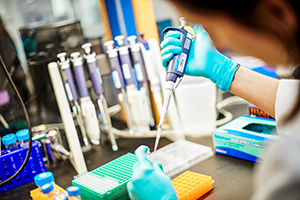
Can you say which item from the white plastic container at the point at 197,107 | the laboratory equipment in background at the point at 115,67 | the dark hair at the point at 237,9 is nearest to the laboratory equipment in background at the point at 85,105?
the laboratory equipment in background at the point at 115,67

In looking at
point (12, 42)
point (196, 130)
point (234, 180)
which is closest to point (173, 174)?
point (234, 180)

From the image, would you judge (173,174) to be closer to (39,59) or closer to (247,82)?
(247,82)

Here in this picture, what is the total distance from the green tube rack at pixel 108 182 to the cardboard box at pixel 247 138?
1.43 feet

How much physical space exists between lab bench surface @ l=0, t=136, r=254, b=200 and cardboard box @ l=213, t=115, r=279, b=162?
0.12 ft

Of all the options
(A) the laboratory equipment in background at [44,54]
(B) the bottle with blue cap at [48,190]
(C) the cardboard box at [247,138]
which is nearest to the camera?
(B) the bottle with blue cap at [48,190]

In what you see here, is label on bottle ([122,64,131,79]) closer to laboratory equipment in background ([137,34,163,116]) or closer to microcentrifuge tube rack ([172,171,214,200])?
laboratory equipment in background ([137,34,163,116])

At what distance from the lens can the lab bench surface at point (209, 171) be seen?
0.93 metres

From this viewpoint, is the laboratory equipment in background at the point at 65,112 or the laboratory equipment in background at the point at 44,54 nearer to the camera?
the laboratory equipment in background at the point at 65,112

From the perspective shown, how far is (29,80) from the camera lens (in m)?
1.59

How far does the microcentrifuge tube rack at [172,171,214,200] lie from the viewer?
2.94 feet

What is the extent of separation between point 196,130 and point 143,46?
554mm

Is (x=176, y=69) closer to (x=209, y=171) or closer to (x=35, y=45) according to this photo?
(x=209, y=171)

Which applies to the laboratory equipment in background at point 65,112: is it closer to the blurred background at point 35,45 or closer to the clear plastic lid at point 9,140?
the clear plastic lid at point 9,140

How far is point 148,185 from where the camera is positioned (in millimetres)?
675
